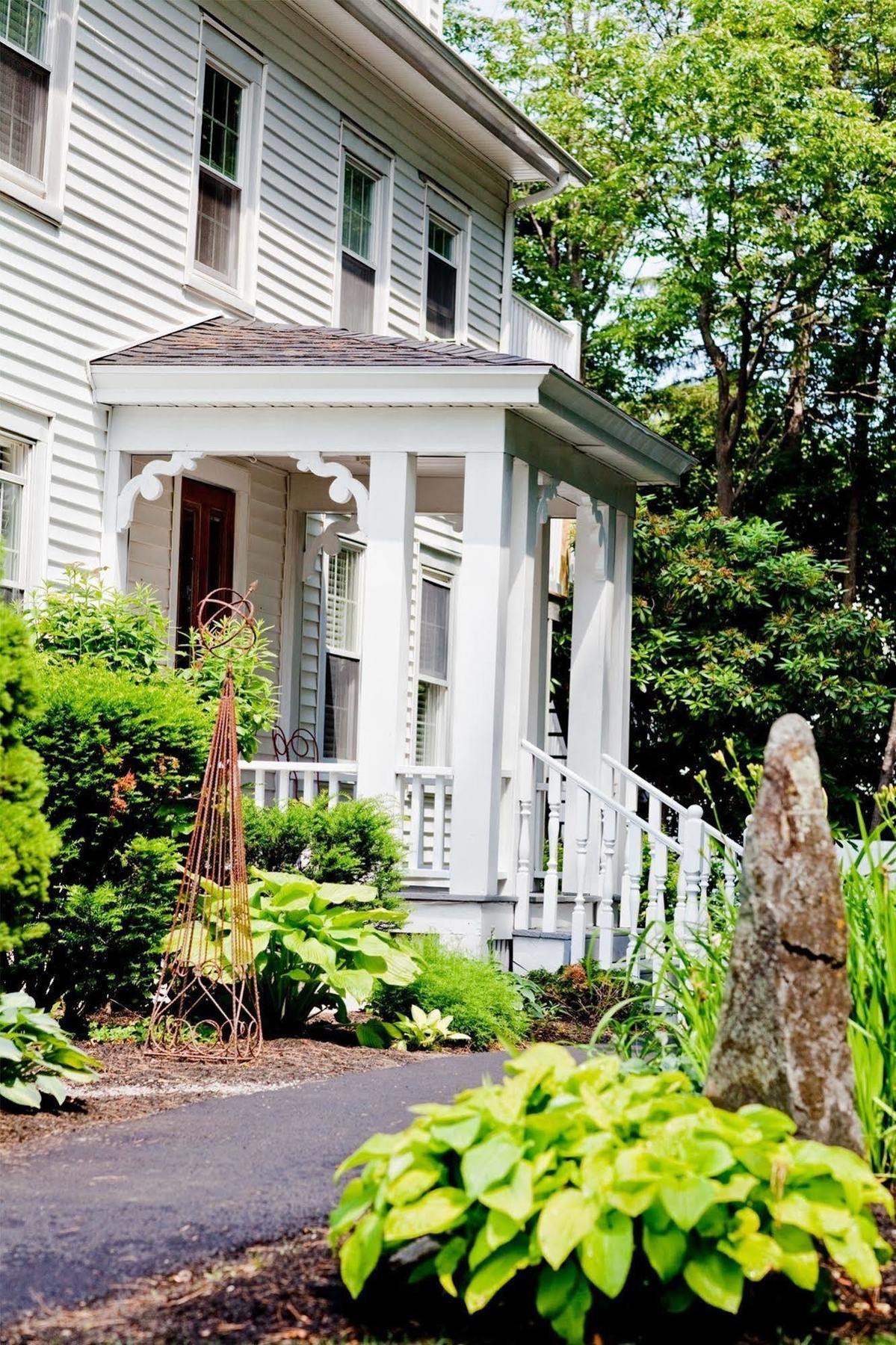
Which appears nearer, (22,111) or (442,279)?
(22,111)

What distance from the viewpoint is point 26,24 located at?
10.4m

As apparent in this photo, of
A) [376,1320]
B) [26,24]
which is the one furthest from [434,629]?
[376,1320]

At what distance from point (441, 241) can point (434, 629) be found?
3.92 metres

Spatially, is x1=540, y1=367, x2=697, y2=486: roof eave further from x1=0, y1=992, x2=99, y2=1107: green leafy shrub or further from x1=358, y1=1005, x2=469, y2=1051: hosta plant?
x1=0, y1=992, x2=99, y2=1107: green leafy shrub

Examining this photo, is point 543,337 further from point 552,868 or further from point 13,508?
point 13,508

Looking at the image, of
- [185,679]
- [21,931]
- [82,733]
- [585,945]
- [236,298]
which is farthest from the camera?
[236,298]

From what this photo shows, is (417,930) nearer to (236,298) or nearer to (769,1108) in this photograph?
(236,298)

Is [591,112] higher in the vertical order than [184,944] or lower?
higher

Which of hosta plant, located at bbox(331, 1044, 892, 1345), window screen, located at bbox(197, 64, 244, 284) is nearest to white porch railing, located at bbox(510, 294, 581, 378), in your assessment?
window screen, located at bbox(197, 64, 244, 284)

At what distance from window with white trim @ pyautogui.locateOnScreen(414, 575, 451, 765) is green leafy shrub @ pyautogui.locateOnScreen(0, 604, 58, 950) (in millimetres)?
10273

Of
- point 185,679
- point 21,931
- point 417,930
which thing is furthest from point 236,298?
point 21,931

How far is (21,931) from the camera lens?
6.34 metres

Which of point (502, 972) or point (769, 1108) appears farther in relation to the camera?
point (502, 972)

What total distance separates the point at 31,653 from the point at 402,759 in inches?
163
